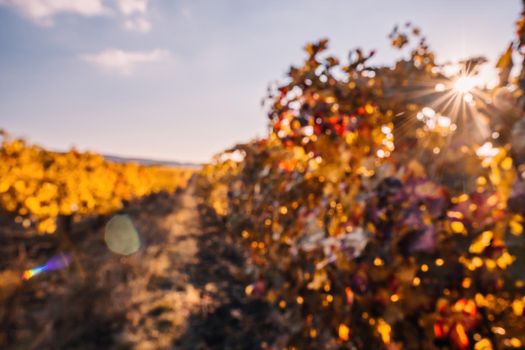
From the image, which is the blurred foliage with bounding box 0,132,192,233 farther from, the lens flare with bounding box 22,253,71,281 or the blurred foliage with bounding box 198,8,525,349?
the blurred foliage with bounding box 198,8,525,349

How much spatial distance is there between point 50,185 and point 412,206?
9.08 metres

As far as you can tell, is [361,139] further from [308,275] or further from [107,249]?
[107,249]

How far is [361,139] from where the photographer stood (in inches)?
73.0

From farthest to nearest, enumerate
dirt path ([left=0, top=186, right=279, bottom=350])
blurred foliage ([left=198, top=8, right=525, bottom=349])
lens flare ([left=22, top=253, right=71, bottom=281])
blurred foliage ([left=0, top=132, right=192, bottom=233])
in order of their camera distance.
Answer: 1. blurred foliage ([left=0, top=132, right=192, bottom=233])
2. lens flare ([left=22, top=253, right=71, bottom=281])
3. dirt path ([left=0, top=186, right=279, bottom=350])
4. blurred foliage ([left=198, top=8, right=525, bottom=349])

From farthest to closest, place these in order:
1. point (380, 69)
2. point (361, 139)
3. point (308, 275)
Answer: point (308, 275) → point (361, 139) → point (380, 69)

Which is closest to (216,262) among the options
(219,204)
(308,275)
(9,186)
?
(219,204)

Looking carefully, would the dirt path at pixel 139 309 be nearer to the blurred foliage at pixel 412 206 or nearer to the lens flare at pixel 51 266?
the lens flare at pixel 51 266

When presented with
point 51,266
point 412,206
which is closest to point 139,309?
point 51,266

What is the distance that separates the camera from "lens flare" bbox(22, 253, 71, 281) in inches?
224

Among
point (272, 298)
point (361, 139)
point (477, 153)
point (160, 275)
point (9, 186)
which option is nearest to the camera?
point (477, 153)

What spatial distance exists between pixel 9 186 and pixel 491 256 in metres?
9.02

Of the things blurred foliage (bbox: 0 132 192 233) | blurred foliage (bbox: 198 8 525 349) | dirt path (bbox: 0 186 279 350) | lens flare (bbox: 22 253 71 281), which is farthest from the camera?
blurred foliage (bbox: 0 132 192 233)

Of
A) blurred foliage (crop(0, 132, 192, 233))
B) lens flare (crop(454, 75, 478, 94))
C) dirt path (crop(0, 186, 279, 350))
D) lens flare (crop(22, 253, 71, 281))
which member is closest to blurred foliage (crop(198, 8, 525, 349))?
lens flare (crop(454, 75, 478, 94))

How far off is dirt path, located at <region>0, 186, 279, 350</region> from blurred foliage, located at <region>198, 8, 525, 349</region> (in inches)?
94.0
